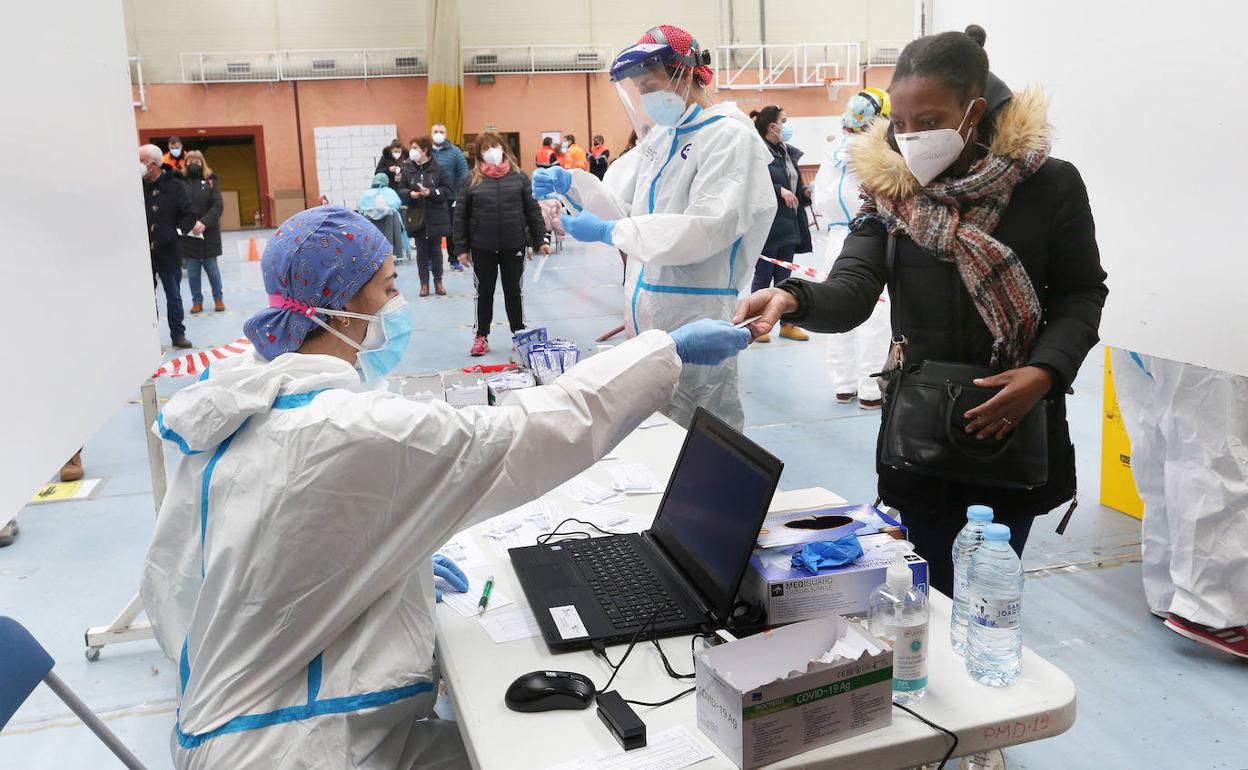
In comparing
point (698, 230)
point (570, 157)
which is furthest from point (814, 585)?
point (570, 157)

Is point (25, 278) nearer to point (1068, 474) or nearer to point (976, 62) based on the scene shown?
point (976, 62)

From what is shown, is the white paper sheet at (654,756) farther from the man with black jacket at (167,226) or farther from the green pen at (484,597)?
the man with black jacket at (167,226)

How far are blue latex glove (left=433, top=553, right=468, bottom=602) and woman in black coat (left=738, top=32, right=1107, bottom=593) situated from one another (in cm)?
75

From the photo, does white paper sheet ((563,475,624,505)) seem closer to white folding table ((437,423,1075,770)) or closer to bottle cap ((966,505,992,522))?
white folding table ((437,423,1075,770))

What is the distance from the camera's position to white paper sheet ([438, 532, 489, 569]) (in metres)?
1.96

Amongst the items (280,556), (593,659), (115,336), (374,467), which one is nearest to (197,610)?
(280,556)

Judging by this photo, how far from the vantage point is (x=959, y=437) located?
6.13ft

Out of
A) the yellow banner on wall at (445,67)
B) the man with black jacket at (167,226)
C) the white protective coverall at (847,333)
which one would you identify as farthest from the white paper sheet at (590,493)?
the yellow banner on wall at (445,67)

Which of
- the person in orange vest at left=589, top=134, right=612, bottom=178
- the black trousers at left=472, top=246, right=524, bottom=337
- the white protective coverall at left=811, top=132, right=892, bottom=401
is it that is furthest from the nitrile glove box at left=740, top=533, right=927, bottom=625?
the person in orange vest at left=589, top=134, right=612, bottom=178

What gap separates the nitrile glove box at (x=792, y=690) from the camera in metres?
1.25

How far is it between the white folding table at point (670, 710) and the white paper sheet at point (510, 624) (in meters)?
0.02

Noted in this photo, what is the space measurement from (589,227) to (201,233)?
5.88 meters

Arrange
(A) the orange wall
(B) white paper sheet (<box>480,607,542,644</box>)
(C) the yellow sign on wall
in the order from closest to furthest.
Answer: (B) white paper sheet (<box>480,607,542,644</box>) → (C) the yellow sign on wall → (A) the orange wall

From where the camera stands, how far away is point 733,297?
3391 millimetres
